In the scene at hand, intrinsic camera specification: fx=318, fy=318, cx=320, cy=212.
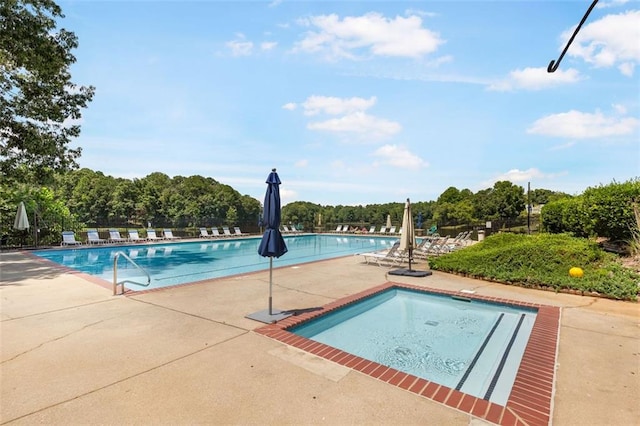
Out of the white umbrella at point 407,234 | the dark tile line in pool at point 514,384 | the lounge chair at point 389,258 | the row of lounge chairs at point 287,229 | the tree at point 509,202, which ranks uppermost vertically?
the tree at point 509,202

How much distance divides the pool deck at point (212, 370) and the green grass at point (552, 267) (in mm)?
781

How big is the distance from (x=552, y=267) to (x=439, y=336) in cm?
439

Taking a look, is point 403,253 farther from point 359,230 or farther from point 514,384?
point 359,230

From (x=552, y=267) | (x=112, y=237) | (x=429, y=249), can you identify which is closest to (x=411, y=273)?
(x=552, y=267)

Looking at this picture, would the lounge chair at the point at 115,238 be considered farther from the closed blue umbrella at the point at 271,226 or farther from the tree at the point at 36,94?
the closed blue umbrella at the point at 271,226

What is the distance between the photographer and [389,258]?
416 inches

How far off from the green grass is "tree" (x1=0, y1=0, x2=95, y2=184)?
13326mm

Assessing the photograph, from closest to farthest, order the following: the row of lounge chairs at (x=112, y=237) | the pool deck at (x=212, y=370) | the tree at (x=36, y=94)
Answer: the pool deck at (x=212, y=370) → the tree at (x=36, y=94) → the row of lounge chairs at (x=112, y=237)

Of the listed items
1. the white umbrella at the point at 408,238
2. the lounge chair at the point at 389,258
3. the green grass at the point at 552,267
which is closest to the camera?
the green grass at the point at 552,267

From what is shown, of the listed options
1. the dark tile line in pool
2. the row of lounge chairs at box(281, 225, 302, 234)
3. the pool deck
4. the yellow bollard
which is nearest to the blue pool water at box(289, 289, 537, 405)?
the dark tile line in pool

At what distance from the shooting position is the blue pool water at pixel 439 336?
3.69 meters

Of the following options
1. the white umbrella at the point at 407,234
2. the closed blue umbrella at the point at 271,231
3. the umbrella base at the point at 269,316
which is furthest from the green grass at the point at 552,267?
the closed blue umbrella at the point at 271,231

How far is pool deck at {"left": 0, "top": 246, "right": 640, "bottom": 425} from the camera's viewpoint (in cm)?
247

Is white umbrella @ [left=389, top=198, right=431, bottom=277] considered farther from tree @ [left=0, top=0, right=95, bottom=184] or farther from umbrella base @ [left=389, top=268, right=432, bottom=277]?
tree @ [left=0, top=0, right=95, bottom=184]
